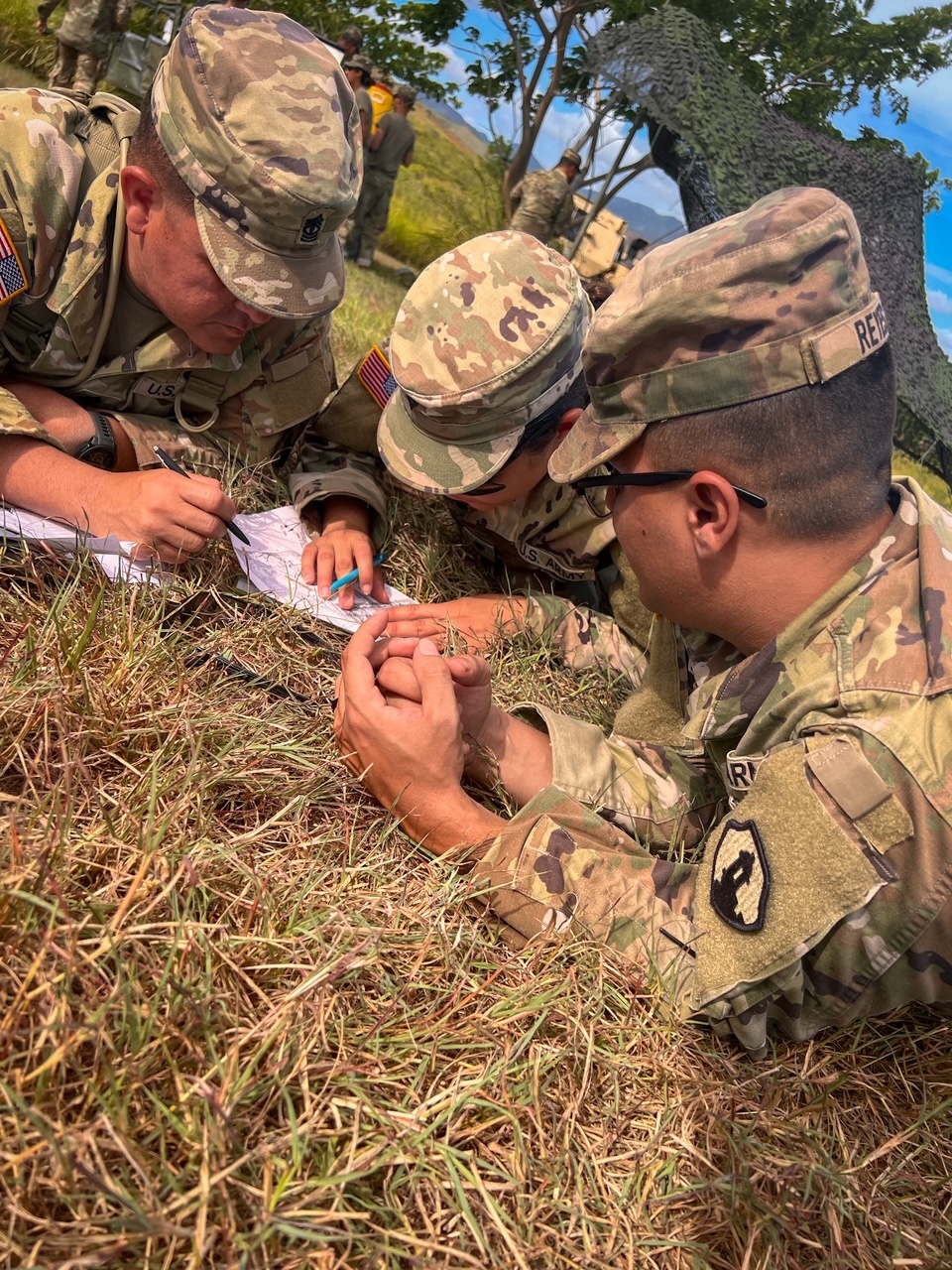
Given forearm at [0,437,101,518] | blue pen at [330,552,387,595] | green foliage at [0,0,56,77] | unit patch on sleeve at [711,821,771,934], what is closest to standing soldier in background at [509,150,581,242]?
green foliage at [0,0,56,77]

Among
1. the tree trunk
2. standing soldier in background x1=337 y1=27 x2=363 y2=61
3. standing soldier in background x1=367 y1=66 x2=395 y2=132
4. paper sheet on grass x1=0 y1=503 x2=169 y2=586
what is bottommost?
paper sheet on grass x1=0 y1=503 x2=169 y2=586

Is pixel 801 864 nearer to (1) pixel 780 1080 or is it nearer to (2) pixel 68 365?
(1) pixel 780 1080

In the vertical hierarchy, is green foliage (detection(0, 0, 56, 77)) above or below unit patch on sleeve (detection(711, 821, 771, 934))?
below

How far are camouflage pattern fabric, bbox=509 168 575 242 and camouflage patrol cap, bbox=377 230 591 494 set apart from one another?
925 centimetres

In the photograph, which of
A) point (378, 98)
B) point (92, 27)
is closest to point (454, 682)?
point (92, 27)

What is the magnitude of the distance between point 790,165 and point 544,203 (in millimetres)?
5187

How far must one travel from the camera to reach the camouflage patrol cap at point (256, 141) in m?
2.23

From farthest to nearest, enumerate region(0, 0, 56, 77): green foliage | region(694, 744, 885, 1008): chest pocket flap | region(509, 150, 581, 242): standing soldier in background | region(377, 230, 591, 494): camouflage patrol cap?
1. region(509, 150, 581, 242): standing soldier in background
2. region(0, 0, 56, 77): green foliage
3. region(377, 230, 591, 494): camouflage patrol cap
4. region(694, 744, 885, 1008): chest pocket flap

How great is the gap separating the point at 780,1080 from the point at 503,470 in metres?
1.74

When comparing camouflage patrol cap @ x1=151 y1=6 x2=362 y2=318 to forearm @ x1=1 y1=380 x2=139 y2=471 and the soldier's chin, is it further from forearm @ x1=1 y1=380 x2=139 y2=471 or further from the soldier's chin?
forearm @ x1=1 y1=380 x2=139 y2=471

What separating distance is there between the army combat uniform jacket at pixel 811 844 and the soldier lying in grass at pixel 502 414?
936 millimetres

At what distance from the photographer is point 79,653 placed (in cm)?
181

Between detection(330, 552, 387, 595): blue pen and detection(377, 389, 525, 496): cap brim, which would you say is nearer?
detection(377, 389, 525, 496): cap brim

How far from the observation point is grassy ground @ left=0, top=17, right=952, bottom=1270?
1.13m
